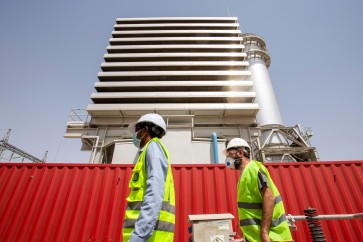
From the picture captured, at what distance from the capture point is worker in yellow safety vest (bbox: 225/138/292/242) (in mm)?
2172

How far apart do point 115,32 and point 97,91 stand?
30.2 ft

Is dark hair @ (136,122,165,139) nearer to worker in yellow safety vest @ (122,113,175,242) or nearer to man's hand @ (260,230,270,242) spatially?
worker in yellow safety vest @ (122,113,175,242)

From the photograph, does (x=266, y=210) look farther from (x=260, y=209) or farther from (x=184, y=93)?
(x=184, y=93)

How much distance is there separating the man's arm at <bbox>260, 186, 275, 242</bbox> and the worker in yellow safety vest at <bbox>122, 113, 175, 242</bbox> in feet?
3.24

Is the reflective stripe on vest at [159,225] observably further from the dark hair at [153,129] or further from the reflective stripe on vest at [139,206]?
the dark hair at [153,129]

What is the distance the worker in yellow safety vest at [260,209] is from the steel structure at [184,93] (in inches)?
380

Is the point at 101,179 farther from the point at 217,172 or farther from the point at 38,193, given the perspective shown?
the point at 217,172

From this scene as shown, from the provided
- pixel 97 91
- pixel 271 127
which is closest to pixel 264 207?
pixel 271 127

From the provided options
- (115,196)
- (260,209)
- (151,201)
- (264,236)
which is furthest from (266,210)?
(115,196)

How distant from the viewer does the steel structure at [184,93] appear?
→ 14671mm

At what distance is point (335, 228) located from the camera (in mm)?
5094

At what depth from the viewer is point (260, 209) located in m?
2.35

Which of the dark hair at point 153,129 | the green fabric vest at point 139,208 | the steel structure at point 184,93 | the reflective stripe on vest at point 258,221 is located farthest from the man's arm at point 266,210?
the steel structure at point 184,93

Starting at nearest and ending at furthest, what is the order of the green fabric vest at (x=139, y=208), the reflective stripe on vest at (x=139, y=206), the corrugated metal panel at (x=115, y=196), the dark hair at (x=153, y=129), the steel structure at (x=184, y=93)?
the green fabric vest at (x=139, y=208) < the reflective stripe on vest at (x=139, y=206) < the dark hair at (x=153, y=129) < the corrugated metal panel at (x=115, y=196) < the steel structure at (x=184, y=93)
